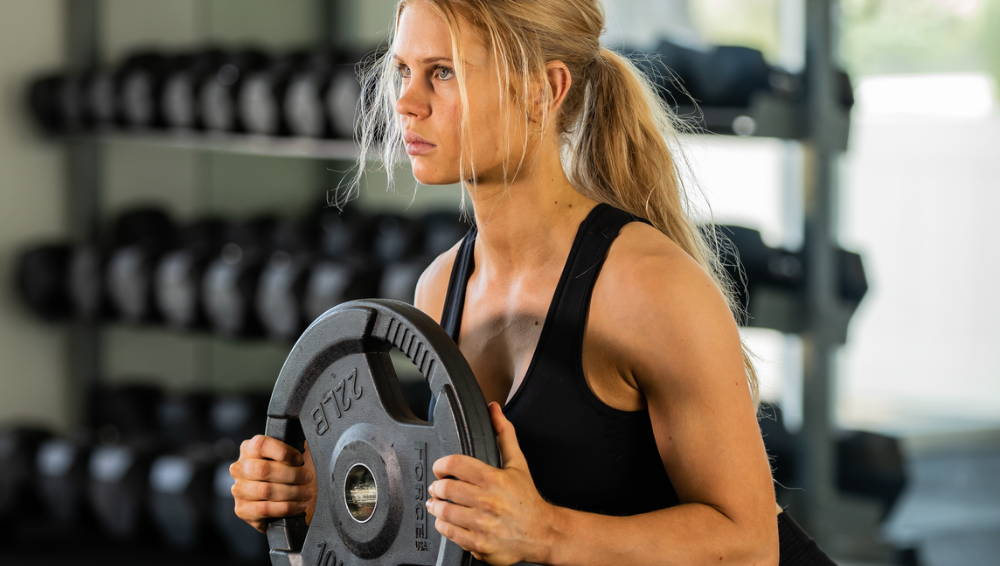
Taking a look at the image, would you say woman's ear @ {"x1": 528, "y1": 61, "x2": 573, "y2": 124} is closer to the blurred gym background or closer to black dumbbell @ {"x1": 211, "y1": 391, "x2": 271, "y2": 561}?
the blurred gym background

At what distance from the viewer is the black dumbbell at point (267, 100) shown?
320cm

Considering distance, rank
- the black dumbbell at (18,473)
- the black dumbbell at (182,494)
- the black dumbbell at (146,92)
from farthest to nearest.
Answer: the black dumbbell at (146,92), the black dumbbell at (18,473), the black dumbbell at (182,494)

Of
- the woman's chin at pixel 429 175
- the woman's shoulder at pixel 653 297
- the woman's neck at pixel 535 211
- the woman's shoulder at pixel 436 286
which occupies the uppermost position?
the woman's chin at pixel 429 175

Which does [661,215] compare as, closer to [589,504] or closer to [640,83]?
[640,83]

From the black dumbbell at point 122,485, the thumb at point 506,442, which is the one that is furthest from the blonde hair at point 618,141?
the black dumbbell at point 122,485

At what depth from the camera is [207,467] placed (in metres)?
2.93

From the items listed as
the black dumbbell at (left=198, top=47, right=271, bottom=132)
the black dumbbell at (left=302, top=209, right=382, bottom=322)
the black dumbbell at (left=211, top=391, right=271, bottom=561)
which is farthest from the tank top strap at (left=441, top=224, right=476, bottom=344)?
the black dumbbell at (left=198, top=47, right=271, bottom=132)

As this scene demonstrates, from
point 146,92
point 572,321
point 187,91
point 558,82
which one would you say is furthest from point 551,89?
point 146,92

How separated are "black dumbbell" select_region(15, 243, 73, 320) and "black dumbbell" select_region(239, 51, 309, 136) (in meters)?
0.66

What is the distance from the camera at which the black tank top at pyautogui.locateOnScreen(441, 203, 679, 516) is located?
1173 mm

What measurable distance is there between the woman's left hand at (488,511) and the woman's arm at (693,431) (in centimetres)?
6

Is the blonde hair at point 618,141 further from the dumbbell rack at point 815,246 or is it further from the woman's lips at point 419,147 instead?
the dumbbell rack at point 815,246

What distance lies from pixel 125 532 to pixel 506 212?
6.71 feet

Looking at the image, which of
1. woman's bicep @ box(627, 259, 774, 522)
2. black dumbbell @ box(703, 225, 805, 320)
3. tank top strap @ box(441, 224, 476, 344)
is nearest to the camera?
woman's bicep @ box(627, 259, 774, 522)
